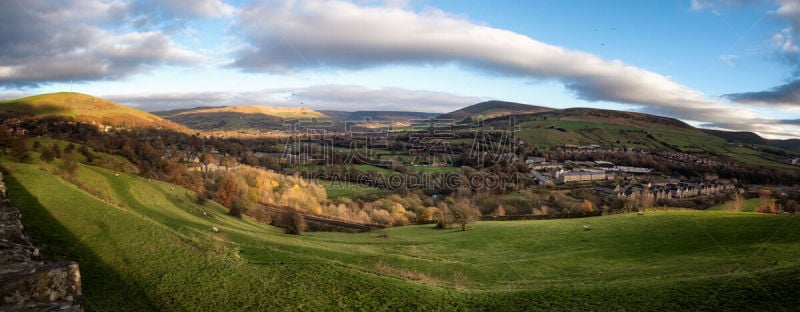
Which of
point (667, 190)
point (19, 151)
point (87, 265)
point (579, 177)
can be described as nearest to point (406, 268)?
point (87, 265)

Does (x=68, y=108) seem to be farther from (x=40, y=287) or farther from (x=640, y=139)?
(x=640, y=139)

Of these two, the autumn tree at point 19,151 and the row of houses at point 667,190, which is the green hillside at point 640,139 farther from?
the autumn tree at point 19,151

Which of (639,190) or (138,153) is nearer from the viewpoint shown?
(138,153)

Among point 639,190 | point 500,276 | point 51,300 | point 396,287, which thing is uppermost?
point 51,300

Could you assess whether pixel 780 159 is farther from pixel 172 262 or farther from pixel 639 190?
pixel 172 262

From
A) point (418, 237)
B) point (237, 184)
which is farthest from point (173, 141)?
point (418, 237)

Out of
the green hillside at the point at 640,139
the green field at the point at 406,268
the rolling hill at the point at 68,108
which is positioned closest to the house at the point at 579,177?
the green hillside at the point at 640,139
